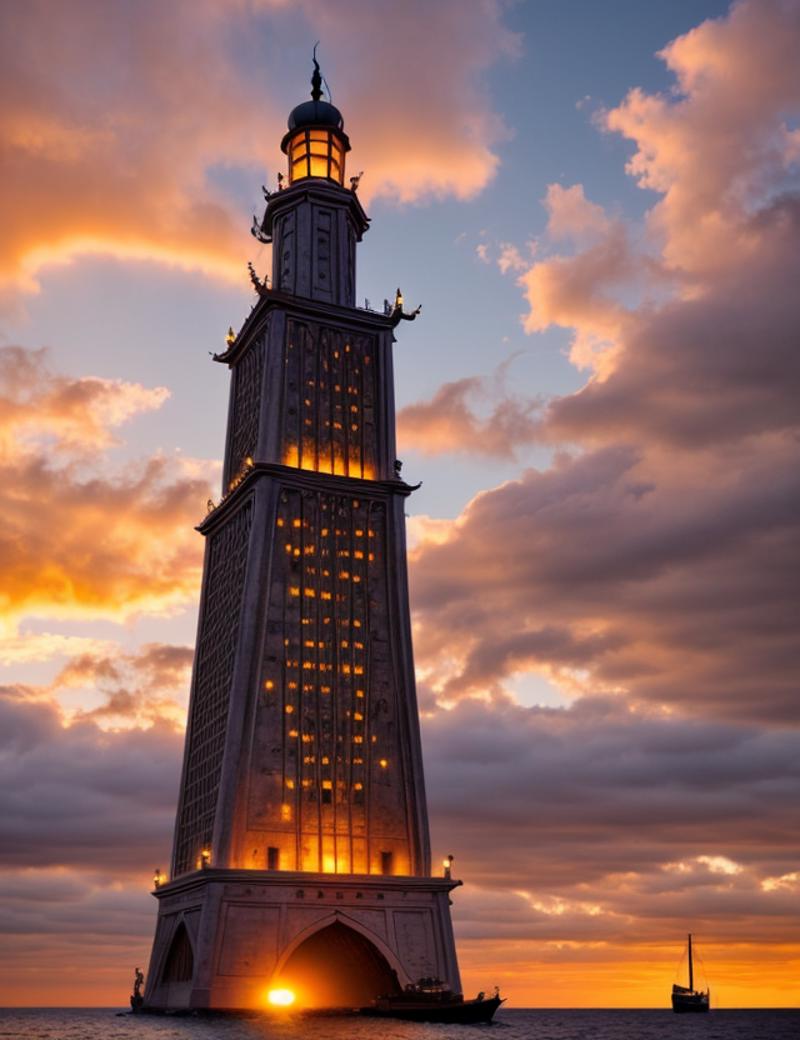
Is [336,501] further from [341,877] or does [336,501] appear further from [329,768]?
[341,877]

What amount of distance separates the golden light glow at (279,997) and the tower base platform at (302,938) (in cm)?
38

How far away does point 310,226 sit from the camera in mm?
114688

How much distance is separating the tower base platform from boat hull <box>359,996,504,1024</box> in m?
2.13

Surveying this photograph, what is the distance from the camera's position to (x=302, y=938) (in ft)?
279

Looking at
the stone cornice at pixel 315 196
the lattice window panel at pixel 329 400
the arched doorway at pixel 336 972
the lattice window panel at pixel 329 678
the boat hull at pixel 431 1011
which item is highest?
the stone cornice at pixel 315 196

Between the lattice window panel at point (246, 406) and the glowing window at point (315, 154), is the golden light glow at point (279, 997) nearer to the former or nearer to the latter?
the lattice window panel at point (246, 406)

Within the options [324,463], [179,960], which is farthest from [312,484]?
[179,960]

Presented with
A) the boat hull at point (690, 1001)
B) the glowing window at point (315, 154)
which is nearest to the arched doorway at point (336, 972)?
the glowing window at point (315, 154)

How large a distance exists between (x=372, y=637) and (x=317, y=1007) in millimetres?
28295

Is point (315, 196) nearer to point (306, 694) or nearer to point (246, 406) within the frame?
point (246, 406)

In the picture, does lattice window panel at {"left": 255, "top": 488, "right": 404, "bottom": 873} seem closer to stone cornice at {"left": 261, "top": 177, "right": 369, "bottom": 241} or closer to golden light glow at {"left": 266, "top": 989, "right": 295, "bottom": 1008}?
golden light glow at {"left": 266, "top": 989, "right": 295, "bottom": 1008}

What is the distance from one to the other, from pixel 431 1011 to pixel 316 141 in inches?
3125

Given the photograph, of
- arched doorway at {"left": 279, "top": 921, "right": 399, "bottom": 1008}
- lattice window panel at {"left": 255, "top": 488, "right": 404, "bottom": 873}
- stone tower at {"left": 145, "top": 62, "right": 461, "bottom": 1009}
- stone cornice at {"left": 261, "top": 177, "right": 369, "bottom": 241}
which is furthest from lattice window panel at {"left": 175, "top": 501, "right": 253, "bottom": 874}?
stone cornice at {"left": 261, "top": 177, "right": 369, "bottom": 241}

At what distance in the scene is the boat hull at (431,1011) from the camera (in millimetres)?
83938
